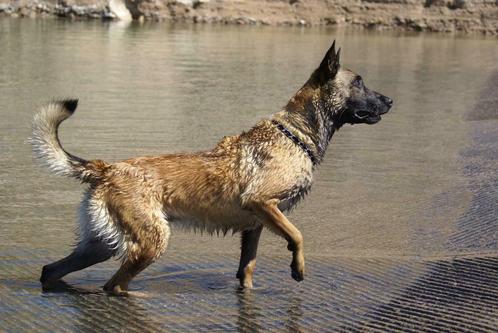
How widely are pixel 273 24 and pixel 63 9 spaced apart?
26.4ft

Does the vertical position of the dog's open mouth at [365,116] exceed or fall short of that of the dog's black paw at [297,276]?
it exceeds it

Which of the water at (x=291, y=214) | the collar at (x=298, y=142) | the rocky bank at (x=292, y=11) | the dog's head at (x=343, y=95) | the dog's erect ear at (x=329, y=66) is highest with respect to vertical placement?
the dog's erect ear at (x=329, y=66)

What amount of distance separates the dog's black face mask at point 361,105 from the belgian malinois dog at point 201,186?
0.10 metres

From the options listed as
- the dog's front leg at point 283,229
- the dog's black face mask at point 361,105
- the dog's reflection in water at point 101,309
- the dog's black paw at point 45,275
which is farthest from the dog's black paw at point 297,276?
the dog's black paw at point 45,275

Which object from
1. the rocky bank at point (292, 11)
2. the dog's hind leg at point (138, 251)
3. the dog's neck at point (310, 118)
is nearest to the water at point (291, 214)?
the dog's hind leg at point (138, 251)

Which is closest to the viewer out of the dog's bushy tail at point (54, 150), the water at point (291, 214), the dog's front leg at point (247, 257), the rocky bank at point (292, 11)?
the water at point (291, 214)

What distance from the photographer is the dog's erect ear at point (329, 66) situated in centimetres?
696

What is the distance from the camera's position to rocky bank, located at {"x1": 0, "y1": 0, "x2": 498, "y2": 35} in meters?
37.7

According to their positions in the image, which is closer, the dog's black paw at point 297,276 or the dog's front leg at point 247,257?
the dog's black paw at point 297,276

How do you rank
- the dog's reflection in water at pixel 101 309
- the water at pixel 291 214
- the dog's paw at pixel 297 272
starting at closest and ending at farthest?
the dog's reflection in water at pixel 101 309
the water at pixel 291 214
the dog's paw at pixel 297 272

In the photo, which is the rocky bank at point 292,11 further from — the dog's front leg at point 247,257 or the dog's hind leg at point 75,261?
the dog's hind leg at point 75,261

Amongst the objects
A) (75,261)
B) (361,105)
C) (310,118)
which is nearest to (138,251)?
(75,261)

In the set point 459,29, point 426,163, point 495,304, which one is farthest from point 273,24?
point 495,304

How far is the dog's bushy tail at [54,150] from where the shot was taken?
6293 millimetres
